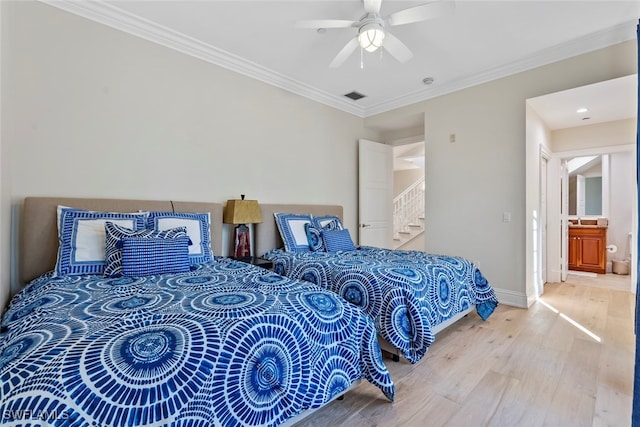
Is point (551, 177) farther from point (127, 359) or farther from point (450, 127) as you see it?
point (127, 359)

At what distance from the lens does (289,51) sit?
316cm

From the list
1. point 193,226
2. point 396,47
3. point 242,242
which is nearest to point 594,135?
point 396,47

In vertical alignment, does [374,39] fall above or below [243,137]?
above

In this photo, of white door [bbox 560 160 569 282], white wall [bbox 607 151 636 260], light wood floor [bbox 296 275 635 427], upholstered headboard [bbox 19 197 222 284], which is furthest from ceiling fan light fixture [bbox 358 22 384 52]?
white wall [bbox 607 151 636 260]

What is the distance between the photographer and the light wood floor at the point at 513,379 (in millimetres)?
1643

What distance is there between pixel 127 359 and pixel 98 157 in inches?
87.9

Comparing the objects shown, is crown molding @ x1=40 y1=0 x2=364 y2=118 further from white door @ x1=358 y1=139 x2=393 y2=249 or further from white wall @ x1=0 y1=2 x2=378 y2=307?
white door @ x1=358 y1=139 x2=393 y2=249

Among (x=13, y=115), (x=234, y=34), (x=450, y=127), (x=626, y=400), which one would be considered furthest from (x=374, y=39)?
(x=626, y=400)

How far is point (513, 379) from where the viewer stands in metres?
2.01

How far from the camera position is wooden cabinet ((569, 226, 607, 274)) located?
5188 mm

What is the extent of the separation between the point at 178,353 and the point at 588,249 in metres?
6.83

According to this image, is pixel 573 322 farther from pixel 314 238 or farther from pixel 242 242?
pixel 242 242

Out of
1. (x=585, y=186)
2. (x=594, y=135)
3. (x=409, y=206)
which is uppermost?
(x=594, y=135)

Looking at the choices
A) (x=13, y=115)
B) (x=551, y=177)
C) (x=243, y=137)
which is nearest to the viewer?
(x=13, y=115)
